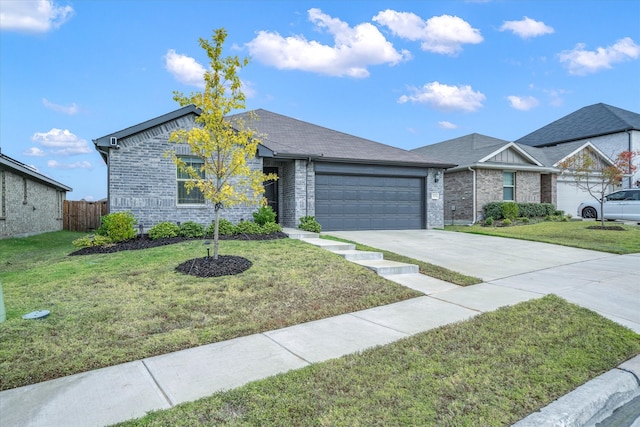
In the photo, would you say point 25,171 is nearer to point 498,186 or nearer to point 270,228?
point 270,228

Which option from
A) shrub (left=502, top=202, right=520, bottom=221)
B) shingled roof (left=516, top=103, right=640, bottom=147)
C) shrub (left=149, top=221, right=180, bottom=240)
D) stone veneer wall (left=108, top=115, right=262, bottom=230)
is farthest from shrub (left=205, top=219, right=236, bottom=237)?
shingled roof (left=516, top=103, right=640, bottom=147)

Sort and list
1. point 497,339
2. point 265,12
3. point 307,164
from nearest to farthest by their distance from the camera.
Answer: point 497,339 → point 265,12 → point 307,164

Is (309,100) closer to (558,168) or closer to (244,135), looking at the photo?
(244,135)

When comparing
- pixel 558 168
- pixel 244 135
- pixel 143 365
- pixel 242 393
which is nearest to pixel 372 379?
pixel 242 393

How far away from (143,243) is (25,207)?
34.7ft

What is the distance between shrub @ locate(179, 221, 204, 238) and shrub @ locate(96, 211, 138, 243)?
140 cm

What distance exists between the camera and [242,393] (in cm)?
292

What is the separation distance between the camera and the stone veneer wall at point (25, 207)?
14470mm

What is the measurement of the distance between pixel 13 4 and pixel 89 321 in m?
9.53

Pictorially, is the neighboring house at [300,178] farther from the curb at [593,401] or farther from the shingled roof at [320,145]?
the curb at [593,401]

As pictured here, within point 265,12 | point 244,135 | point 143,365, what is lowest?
point 143,365

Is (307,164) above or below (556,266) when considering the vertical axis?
above

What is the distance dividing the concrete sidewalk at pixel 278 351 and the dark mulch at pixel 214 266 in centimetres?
263

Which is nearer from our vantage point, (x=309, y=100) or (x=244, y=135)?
(x=244, y=135)
